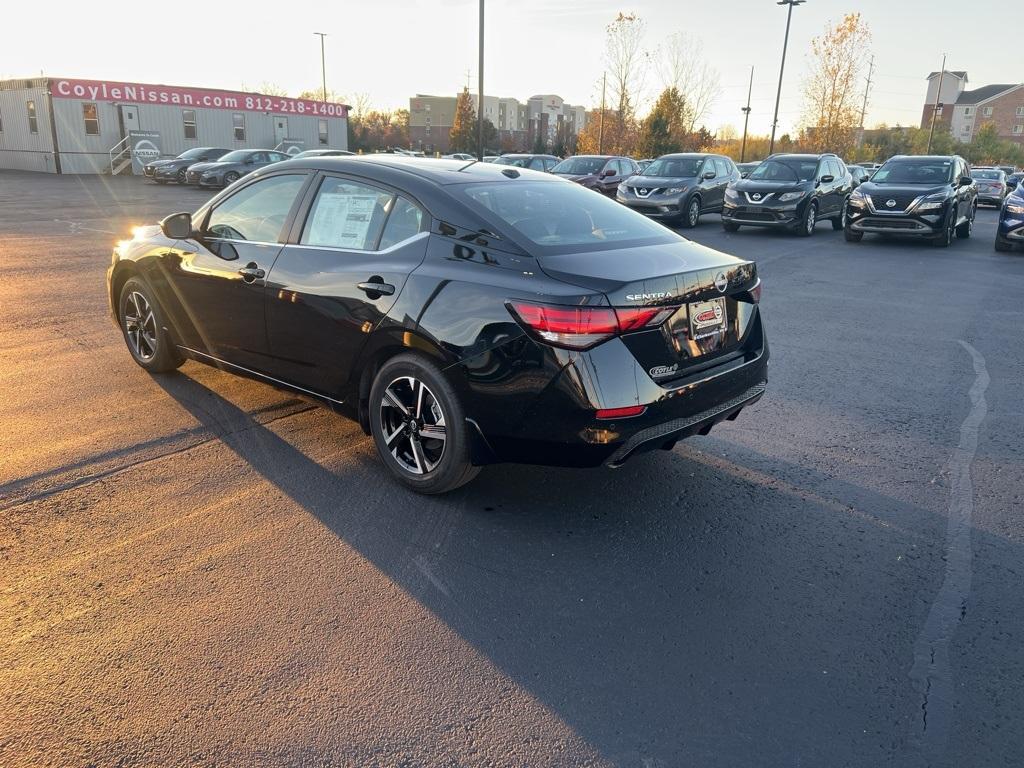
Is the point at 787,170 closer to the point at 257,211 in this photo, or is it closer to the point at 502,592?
the point at 257,211

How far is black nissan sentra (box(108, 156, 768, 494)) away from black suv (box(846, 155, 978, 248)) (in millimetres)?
12608

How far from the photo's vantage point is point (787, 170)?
1781 centimetres

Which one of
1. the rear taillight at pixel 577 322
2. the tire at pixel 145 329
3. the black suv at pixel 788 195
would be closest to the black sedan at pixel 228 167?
the black suv at pixel 788 195

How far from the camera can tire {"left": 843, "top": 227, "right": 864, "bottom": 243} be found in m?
16.1

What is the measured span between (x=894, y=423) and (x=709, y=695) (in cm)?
336

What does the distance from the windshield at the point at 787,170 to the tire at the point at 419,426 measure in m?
15.8

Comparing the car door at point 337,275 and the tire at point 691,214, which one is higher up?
the car door at point 337,275

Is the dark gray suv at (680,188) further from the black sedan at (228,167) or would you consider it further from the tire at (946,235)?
the black sedan at (228,167)

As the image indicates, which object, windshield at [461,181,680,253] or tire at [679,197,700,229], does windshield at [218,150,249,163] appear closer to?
tire at [679,197,700,229]

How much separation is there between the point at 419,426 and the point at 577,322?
3.56 ft

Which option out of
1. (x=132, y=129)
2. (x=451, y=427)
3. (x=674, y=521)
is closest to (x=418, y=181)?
(x=451, y=427)

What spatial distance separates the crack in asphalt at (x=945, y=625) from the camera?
2484 mm

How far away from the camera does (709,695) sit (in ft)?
8.66

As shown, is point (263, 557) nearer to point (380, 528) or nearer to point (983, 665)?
point (380, 528)
